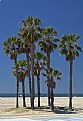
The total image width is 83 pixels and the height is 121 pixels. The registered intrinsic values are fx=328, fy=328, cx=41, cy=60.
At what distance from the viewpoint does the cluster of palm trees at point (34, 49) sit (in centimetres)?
4322

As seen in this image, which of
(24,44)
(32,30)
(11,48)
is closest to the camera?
(32,30)

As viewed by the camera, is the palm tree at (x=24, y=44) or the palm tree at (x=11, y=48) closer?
the palm tree at (x=24, y=44)

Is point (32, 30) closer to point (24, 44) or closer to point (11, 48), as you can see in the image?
point (24, 44)

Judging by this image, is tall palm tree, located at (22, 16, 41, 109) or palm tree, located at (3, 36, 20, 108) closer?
tall palm tree, located at (22, 16, 41, 109)

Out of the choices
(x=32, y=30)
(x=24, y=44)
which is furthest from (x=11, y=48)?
(x=32, y=30)

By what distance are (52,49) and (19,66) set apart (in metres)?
7.29

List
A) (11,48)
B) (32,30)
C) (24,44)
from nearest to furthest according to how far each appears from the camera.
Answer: (32,30) < (24,44) < (11,48)

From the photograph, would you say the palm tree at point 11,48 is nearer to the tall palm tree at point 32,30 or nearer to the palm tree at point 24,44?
the palm tree at point 24,44

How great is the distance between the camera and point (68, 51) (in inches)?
1807

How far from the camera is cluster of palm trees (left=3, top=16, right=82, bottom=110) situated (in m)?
43.2

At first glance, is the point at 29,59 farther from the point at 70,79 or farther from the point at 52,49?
the point at 70,79

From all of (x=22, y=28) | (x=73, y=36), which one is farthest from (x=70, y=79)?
(x=22, y=28)

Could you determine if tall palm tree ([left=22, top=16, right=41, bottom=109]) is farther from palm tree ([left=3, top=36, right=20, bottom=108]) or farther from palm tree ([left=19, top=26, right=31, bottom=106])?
palm tree ([left=3, top=36, right=20, bottom=108])

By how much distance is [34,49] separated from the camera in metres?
44.1
